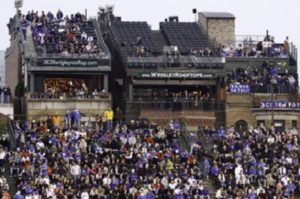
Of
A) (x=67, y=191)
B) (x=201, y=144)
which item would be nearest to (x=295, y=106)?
(x=201, y=144)

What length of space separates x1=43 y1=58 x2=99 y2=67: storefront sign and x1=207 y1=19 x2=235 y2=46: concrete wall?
10.6 meters

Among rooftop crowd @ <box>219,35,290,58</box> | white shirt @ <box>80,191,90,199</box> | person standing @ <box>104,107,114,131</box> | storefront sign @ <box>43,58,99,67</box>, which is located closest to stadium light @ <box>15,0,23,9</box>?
storefront sign @ <box>43,58,99,67</box>

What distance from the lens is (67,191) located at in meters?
51.4

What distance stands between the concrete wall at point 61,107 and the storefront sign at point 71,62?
86.2 inches

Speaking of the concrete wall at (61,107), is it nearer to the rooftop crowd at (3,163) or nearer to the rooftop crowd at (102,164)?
the rooftop crowd at (102,164)

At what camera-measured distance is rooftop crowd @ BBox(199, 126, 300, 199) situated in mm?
54781

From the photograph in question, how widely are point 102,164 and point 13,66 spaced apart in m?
22.0

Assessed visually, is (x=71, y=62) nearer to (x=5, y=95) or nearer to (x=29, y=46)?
(x=29, y=46)

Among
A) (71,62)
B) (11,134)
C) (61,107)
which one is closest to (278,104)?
(71,62)

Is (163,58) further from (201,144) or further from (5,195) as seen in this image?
(5,195)

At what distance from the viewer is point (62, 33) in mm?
69062

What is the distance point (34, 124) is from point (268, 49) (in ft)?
60.8

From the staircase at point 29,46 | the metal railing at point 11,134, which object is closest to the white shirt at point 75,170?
the metal railing at point 11,134

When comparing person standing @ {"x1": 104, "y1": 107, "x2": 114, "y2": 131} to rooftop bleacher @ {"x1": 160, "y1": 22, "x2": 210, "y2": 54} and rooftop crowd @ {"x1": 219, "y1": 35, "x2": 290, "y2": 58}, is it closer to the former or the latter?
rooftop bleacher @ {"x1": 160, "y1": 22, "x2": 210, "y2": 54}
